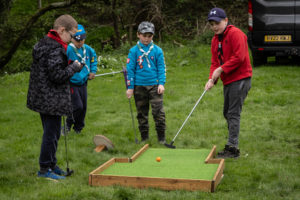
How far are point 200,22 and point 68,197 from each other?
17.8 meters

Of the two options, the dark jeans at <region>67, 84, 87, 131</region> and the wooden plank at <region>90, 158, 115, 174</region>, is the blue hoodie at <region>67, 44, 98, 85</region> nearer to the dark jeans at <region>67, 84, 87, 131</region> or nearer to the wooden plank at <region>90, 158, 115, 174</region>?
the dark jeans at <region>67, 84, 87, 131</region>

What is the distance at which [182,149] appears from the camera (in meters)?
5.87

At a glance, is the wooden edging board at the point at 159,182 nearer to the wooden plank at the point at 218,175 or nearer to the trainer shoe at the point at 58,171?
the wooden plank at the point at 218,175

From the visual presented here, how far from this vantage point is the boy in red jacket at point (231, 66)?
542cm

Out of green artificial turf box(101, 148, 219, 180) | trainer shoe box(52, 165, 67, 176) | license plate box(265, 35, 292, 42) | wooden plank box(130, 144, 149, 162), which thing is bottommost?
trainer shoe box(52, 165, 67, 176)

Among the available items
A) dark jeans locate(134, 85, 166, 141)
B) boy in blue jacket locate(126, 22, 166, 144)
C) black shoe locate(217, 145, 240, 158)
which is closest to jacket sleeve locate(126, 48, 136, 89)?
boy in blue jacket locate(126, 22, 166, 144)

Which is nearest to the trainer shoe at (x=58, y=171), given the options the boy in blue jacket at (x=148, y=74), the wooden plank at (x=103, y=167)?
the wooden plank at (x=103, y=167)

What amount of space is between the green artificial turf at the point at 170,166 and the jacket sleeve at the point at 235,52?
113 cm

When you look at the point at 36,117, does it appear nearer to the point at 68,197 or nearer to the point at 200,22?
the point at 68,197

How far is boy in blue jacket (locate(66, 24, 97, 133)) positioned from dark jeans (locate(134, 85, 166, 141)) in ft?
3.18

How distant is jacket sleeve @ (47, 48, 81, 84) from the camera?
457 cm

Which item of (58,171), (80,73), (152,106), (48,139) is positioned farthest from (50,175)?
(80,73)

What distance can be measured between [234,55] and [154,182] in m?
1.94

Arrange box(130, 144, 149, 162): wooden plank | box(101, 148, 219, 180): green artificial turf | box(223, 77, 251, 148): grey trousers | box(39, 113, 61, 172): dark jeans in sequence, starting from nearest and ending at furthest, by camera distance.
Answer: box(101, 148, 219, 180): green artificial turf
box(39, 113, 61, 172): dark jeans
box(130, 144, 149, 162): wooden plank
box(223, 77, 251, 148): grey trousers
